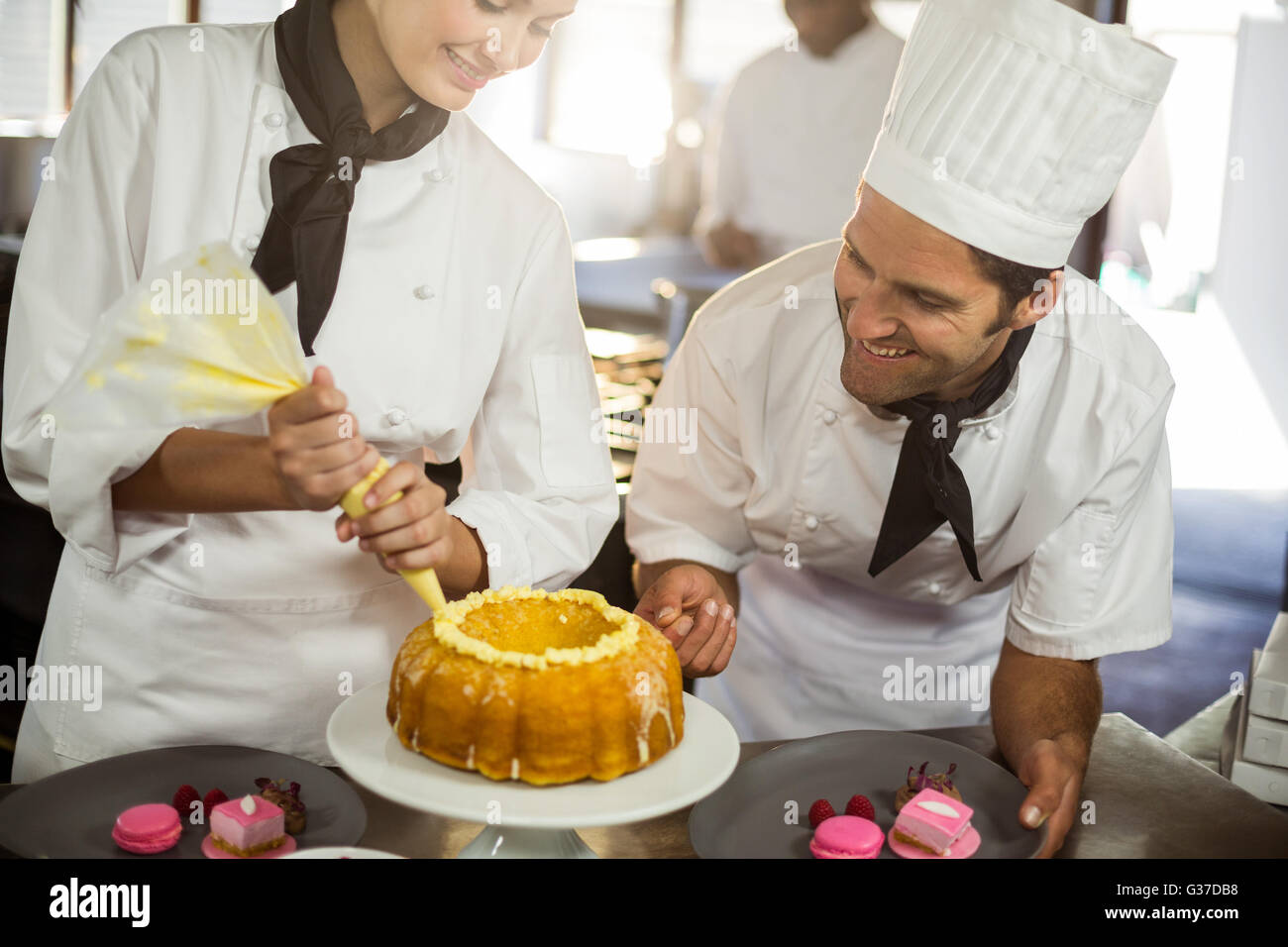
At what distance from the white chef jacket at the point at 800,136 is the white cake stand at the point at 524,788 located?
3.79m

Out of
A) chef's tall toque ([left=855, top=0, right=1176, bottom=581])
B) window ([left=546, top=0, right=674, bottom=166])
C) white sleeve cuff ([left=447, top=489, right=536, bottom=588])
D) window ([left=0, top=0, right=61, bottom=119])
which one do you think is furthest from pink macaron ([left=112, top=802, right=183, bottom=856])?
window ([left=546, top=0, right=674, bottom=166])

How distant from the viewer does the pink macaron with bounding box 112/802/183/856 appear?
114 cm

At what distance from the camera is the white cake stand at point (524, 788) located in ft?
3.30

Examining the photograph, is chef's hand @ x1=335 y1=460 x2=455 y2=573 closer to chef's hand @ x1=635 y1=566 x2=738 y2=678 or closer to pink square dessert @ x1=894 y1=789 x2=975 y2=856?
chef's hand @ x1=635 y1=566 x2=738 y2=678

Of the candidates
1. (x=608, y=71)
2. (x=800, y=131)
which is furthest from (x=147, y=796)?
(x=608, y=71)

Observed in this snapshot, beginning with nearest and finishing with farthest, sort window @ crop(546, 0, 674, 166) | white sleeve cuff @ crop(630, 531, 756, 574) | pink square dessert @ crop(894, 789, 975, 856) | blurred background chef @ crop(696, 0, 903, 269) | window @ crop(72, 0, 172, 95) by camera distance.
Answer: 1. pink square dessert @ crop(894, 789, 975, 856)
2. white sleeve cuff @ crop(630, 531, 756, 574)
3. window @ crop(72, 0, 172, 95)
4. blurred background chef @ crop(696, 0, 903, 269)
5. window @ crop(546, 0, 674, 166)

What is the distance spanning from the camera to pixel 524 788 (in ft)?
3.55

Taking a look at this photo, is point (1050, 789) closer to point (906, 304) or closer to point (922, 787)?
point (922, 787)

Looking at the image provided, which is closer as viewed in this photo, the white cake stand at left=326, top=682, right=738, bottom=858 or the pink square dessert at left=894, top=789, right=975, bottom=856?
the white cake stand at left=326, top=682, right=738, bottom=858

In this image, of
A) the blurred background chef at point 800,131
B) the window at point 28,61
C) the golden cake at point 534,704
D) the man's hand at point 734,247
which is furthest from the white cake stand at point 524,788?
the man's hand at point 734,247

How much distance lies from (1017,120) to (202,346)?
1.02 m

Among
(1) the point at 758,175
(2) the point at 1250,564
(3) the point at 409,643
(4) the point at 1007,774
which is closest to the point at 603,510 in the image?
(3) the point at 409,643

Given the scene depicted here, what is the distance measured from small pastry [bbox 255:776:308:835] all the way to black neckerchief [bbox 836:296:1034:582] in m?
0.88

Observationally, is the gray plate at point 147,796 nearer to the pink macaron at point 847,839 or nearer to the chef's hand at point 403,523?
the chef's hand at point 403,523
